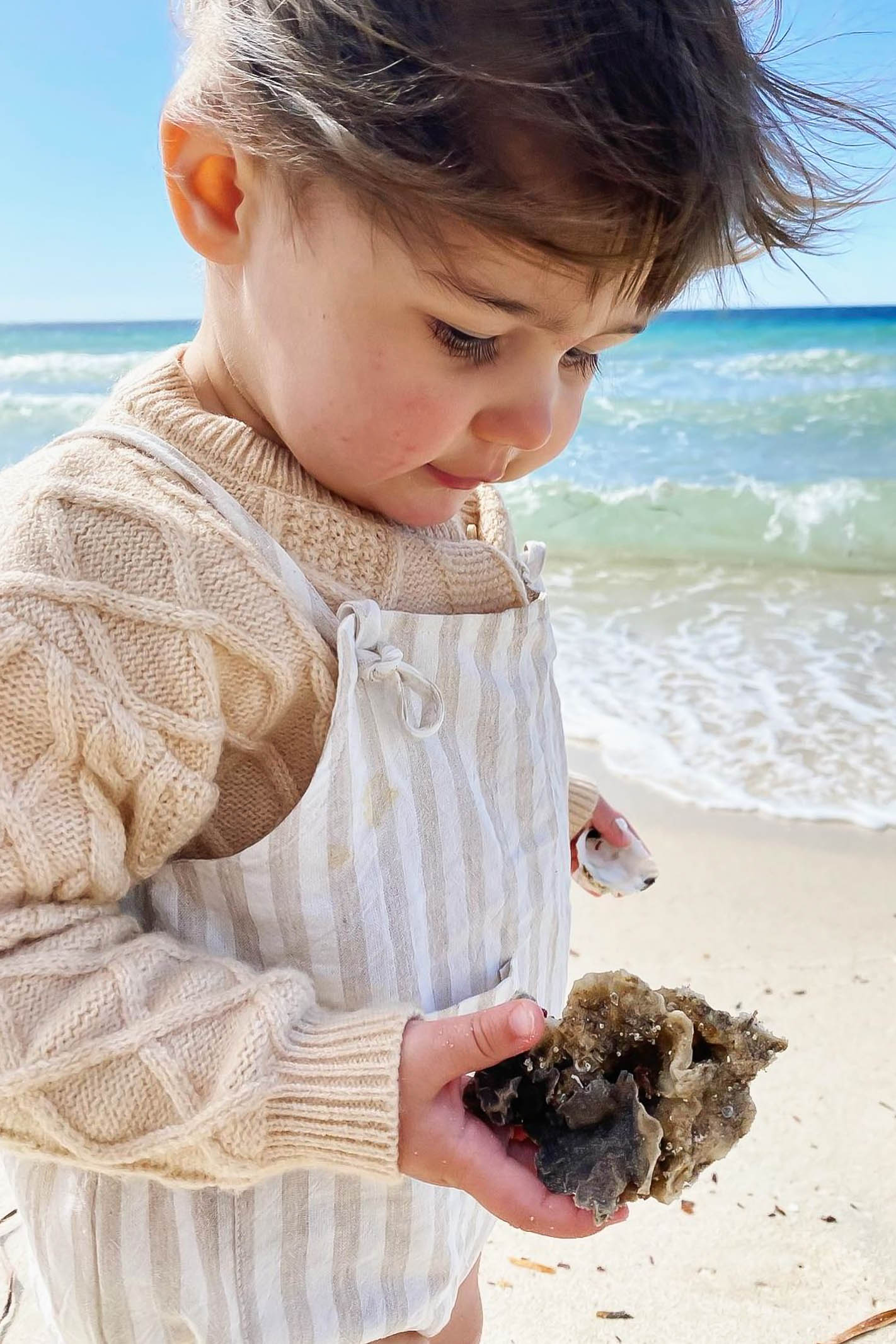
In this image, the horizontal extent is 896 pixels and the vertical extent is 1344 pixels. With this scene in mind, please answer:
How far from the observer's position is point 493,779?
1327mm

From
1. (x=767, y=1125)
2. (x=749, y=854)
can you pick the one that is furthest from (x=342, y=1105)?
(x=749, y=854)

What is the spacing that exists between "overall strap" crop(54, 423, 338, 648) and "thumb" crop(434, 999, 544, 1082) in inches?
15.5

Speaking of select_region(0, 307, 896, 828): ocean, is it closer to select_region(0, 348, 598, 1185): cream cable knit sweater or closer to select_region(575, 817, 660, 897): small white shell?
select_region(575, 817, 660, 897): small white shell

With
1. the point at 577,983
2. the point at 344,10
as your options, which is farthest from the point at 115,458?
the point at 577,983

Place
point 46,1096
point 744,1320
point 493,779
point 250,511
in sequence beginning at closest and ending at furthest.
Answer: point 46,1096 < point 250,511 < point 493,779 < point 744,1320

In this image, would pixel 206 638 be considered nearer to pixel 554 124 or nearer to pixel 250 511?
pixel 250 511

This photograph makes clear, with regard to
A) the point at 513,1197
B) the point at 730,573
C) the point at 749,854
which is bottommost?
the point at 730,573

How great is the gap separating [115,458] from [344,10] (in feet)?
1.49

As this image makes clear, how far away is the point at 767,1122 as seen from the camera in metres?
2.28

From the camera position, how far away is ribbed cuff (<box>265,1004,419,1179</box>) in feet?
3.09

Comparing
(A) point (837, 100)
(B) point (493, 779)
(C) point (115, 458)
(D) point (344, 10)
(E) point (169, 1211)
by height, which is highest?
(D) point (344, 10)

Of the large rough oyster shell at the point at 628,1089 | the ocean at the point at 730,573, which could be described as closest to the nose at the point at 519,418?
the large rough oyster shell at the point at 628,1089

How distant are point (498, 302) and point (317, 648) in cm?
37

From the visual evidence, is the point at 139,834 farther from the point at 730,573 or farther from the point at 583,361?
the point at 730,573
